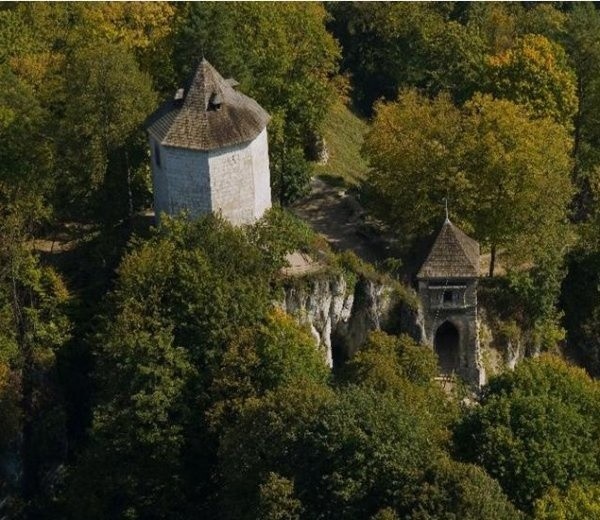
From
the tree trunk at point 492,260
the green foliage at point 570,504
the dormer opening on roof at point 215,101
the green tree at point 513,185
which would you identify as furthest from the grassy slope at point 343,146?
the green foliage at point 570,504

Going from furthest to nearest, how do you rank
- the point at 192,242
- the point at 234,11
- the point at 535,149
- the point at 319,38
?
the point at 319,38
the point at 234,11
the point at 535,149
the point at 192,242

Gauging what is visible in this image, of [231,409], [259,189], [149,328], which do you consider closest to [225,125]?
[259,189]

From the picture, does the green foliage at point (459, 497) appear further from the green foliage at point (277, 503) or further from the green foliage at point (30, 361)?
the green foliage at point (30, 361)

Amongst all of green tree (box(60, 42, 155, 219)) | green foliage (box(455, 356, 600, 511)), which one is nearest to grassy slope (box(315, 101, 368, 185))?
green tree (box(60, 42, 155, 219))

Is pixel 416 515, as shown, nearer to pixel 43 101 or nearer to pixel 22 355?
pixel 22 355

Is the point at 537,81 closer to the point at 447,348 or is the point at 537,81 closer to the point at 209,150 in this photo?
the point at 447,348

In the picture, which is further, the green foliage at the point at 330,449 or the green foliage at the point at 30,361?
the green foliage at the point at 30,361

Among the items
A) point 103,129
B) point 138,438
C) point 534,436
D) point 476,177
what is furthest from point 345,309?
point 103,129
